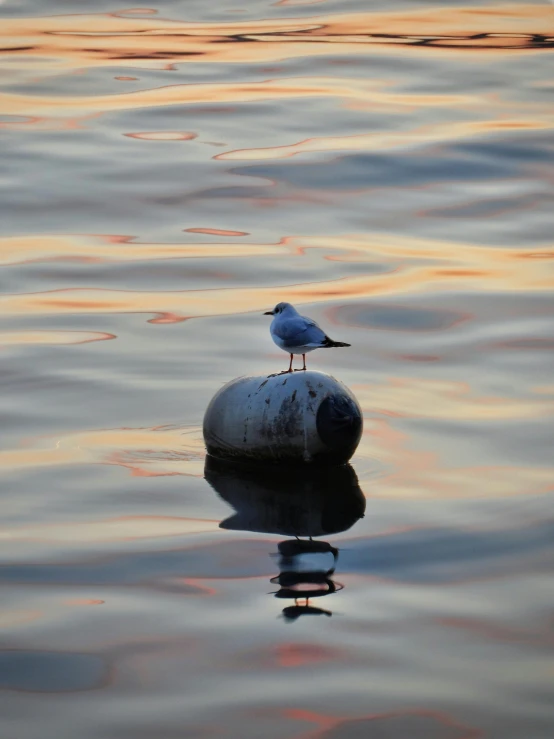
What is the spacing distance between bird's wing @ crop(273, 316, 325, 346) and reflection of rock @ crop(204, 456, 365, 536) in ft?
2.66

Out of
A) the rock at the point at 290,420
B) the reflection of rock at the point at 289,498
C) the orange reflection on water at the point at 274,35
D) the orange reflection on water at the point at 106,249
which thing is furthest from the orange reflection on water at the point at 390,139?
the reflection of rock at the point at 289,498

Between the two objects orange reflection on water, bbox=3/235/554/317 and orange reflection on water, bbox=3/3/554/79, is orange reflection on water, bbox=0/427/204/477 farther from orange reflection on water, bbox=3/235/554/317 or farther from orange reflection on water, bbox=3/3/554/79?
orange reflection on water, bbox=3/3/554/79

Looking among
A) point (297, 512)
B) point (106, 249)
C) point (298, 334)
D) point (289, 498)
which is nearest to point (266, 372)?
point (298, 334)

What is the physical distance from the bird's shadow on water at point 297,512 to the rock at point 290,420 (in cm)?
12

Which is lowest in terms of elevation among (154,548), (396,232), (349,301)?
(154,548)

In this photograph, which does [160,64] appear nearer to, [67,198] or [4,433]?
[67,198]

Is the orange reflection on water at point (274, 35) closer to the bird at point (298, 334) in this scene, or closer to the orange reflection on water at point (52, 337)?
the orange reflection on water at point (52, 337)

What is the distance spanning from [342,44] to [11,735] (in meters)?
20.1

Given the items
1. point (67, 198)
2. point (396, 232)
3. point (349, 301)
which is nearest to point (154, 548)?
point (349, 301)

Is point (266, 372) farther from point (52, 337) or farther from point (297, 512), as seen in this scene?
point (297, 512)

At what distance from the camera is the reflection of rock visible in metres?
7.50

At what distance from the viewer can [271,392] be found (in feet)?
27.1

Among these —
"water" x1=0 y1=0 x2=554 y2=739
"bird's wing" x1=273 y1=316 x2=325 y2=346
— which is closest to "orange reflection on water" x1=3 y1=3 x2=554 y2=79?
"water" x1=0 y1=0 x2=554 y2=739

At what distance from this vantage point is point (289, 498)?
7.92m
